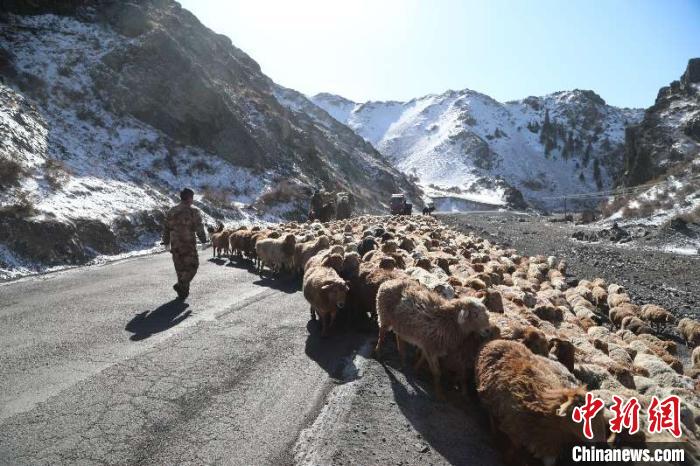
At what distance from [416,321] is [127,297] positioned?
22.3ft

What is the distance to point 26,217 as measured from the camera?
13695 mm

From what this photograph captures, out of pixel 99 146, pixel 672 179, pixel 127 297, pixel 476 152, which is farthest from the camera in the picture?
pixel 476 152

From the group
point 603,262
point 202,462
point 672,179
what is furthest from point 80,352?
point 672,179

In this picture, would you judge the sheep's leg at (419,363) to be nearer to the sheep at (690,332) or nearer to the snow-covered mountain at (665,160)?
the sheep at (690,332)

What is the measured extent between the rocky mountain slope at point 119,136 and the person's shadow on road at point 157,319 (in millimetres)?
6173

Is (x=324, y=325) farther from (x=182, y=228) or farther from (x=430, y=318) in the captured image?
(x=182, y=228)

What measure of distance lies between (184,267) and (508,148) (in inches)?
6874

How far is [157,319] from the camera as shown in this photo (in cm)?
777

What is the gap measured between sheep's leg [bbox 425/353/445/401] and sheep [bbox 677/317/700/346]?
25.2 ft

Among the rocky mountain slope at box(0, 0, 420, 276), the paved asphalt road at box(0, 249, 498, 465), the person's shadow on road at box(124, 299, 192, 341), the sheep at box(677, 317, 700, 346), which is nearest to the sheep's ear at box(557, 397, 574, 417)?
the paved asphalt road at box(0, 249, 498, 465)

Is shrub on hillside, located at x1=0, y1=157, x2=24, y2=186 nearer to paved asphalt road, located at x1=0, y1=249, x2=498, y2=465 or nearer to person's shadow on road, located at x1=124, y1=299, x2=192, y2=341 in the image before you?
paved asphalt road, located at x1=0, y1=249, x2=498, y2=465

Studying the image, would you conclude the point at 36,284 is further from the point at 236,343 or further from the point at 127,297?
the point at 236,343

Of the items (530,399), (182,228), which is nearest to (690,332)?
(530,399)

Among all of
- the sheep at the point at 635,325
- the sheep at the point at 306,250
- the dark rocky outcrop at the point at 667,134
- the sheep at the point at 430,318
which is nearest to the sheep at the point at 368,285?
the sheep at the point at 430,318
